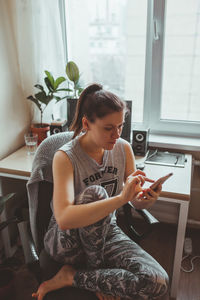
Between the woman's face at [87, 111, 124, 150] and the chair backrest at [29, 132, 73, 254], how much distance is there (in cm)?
21

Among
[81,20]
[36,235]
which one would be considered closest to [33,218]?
[36,235]

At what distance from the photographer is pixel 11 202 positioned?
1954 millimetres

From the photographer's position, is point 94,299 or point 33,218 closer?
point 94,299

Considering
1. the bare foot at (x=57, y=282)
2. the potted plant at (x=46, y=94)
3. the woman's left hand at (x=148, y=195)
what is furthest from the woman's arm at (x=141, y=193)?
the potted plant at (x=46, y=94)

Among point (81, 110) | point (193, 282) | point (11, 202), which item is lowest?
point (193, 282)

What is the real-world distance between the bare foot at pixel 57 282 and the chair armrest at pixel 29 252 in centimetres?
5

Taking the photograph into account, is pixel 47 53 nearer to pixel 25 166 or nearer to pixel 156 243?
pixel 25 166

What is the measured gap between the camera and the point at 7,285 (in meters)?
1.55

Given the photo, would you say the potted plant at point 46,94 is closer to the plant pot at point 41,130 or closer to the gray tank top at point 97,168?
the plant pot at point 41,130

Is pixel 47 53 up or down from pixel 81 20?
down

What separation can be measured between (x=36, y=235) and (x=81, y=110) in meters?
0.62

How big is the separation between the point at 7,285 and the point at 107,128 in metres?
1.07

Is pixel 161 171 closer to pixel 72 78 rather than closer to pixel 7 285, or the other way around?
pixel 72 78

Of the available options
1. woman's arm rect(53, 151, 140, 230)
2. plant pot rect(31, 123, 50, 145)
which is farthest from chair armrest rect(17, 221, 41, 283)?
plant pot rect(31, 123, 50, 145)
